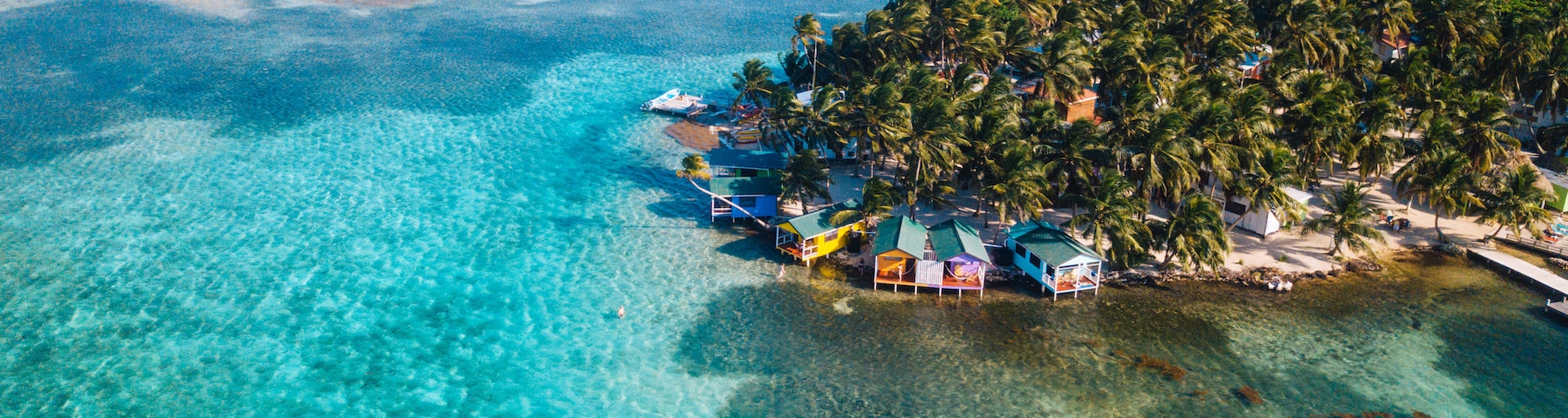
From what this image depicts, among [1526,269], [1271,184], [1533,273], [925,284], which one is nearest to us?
[925,284]

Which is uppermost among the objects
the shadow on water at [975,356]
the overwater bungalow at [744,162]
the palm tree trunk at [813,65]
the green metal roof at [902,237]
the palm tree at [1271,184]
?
the palm tree trunk at [813,65]

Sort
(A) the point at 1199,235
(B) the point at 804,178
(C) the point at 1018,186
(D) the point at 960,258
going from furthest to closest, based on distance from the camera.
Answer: (B) the point at 804,178
(D) the point at 960,258
(C) the point at 1018,186
(A) the point at 1199,235

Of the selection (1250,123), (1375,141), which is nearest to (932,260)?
(1250,123)

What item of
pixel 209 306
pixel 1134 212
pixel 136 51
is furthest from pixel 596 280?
pixel 136 51

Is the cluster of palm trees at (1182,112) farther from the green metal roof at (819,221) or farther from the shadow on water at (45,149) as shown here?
the shadow on water at (45,149)

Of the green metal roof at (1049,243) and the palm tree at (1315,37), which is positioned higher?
the palm tree at (1315,37)

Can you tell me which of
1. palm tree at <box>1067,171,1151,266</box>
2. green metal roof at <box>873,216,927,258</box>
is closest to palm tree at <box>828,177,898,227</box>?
green metal roof at <box>873,216,927,258</box>

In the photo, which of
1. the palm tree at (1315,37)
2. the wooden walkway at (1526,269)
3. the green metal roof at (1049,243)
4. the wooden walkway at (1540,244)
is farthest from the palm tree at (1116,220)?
the palm tree at (1315,37)

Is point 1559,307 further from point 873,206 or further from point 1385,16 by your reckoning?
point 1385,16
